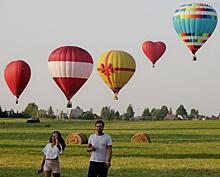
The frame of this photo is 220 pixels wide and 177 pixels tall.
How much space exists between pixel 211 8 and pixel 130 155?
23.3m

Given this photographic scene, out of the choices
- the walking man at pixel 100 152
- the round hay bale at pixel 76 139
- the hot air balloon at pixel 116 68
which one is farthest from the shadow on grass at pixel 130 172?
the hot air balloon at pixel 116 68

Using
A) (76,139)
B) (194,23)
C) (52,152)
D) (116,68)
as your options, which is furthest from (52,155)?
(116,68)

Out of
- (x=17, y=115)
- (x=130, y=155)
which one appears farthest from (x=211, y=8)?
(x=17, y=115)

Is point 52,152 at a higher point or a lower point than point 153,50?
lower

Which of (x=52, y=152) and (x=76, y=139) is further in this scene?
(x=76, y=139)

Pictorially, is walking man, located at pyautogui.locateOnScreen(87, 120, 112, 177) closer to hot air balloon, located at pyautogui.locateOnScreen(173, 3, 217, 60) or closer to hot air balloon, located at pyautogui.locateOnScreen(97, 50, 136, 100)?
hot air balloon, located at pyautogui.locateOnScreen(173, 3, 217, 60)

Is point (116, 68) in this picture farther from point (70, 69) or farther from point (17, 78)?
point (70, 69)

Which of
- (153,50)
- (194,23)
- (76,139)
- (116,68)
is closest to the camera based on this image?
(76,139)

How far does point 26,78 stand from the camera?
51094 mm

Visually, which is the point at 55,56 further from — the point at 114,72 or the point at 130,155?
the point at 130,155

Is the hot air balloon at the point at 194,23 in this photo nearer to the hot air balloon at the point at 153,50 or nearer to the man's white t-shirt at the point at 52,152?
the hot air balloon at the point at 153,50

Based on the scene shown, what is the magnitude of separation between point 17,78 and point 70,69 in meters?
9.57

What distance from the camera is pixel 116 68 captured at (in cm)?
4975

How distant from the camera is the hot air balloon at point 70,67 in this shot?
1652 inches
